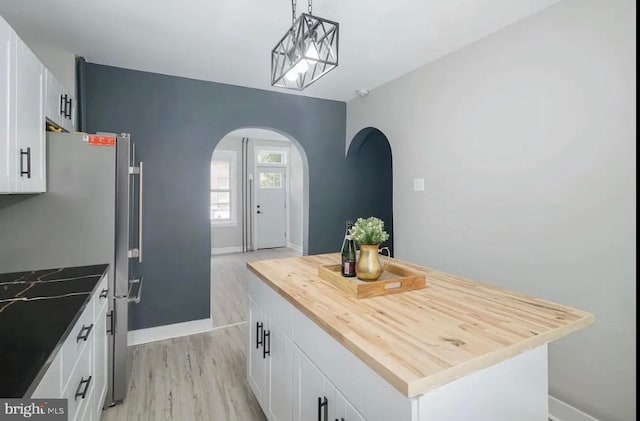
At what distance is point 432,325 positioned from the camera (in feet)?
3.47

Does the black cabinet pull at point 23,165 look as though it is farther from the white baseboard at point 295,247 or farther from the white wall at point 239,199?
the white baseboard at point 295,247

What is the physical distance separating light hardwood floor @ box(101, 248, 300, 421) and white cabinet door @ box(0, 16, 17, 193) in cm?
149

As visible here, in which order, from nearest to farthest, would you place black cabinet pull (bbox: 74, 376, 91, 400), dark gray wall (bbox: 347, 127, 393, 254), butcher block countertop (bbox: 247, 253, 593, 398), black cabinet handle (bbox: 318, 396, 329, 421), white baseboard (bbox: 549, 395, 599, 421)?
1. butcher block countertop (bbox: 247, 253, 593, 398)
2. black cabinet handle (bbox: 318, 396, 329, 421)
3. black cabinet pull (bbox: 74, 376, 91, 400)
4. white baseboard (bbox: 549, 395, 599, 421)
5. dark gray wall (bbox: 347, 127, 393, 254)

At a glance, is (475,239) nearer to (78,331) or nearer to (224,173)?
(78,331)

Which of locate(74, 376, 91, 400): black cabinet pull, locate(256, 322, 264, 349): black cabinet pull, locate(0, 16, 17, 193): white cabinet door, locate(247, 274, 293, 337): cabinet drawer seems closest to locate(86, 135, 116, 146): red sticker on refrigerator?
locate(0, 16, 17, 193): white cabinet door

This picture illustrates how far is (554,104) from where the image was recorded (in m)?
1.91

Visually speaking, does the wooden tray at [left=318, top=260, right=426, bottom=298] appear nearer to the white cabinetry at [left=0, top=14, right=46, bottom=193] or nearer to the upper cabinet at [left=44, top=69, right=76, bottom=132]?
the white cabinetry at [left=0, top=14, right=46, bottom=193]

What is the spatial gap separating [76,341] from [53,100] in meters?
1.68

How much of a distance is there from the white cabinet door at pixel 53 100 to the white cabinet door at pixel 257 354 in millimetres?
1758

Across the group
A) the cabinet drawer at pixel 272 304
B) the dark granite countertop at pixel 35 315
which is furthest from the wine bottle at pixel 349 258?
the dark granite countertop at pixel 35 315

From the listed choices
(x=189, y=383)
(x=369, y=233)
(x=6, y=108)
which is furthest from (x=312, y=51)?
(x=189, y=383)

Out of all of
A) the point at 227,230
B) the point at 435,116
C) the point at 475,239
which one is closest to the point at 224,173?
the point at 227,230

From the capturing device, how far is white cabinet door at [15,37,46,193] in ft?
5.12

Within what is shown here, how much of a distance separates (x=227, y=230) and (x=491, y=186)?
5.73 meters
